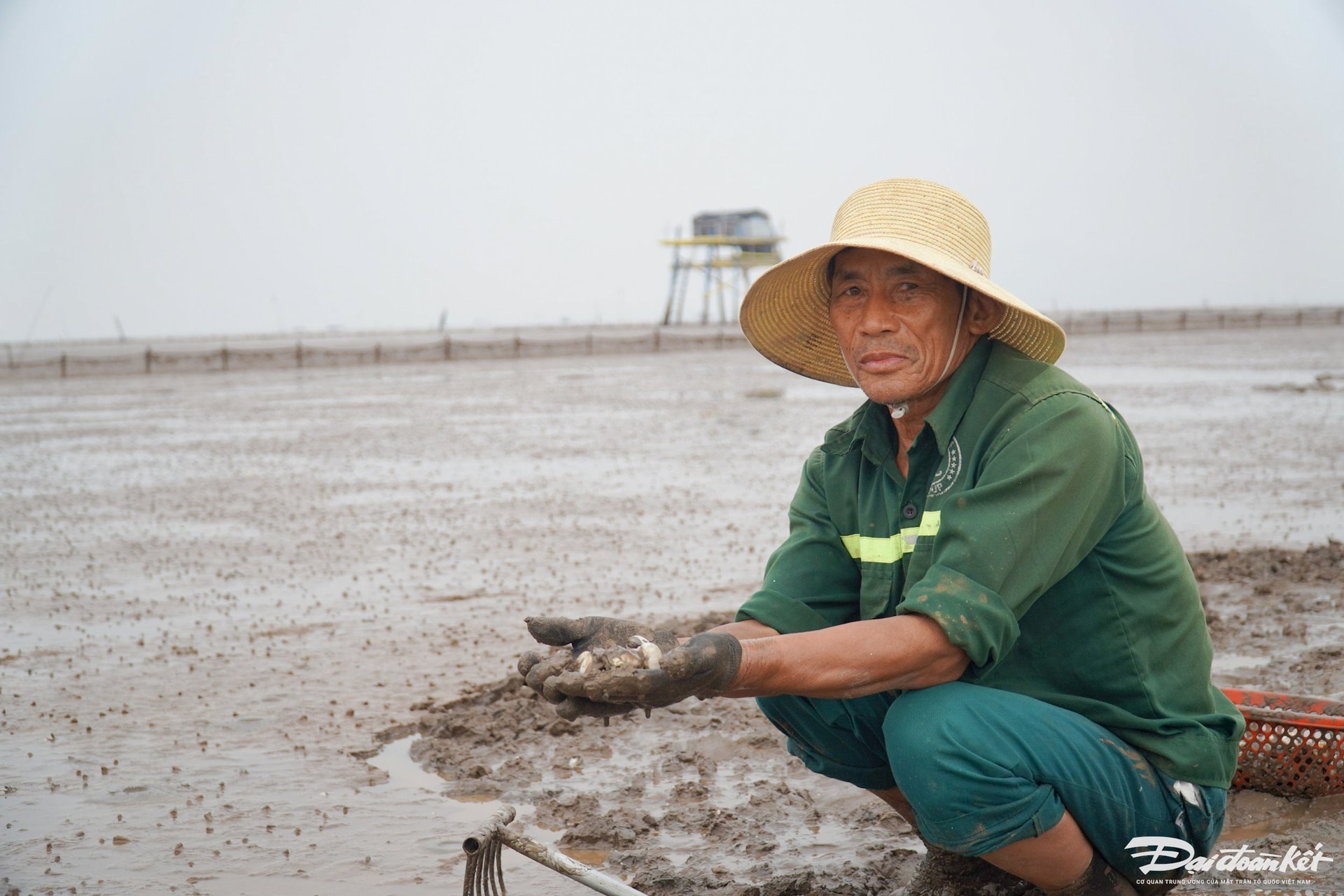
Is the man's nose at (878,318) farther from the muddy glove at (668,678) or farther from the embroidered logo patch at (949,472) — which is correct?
the muddy glove at (668,678)

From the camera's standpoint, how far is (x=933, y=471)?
2.39 m

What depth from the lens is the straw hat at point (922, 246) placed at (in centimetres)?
230

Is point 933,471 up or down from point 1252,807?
up

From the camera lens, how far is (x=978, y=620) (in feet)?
6.65

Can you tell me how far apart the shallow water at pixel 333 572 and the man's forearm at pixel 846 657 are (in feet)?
3.50

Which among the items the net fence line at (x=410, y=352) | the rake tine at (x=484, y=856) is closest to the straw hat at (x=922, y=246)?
the rake tine at (x=484, y=856)

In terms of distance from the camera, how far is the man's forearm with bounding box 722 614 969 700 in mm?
2061

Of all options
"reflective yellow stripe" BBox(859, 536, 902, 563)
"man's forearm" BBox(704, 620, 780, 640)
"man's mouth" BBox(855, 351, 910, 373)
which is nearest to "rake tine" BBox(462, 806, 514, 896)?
"man's forearm" BBox(704, 620, 780, 640)

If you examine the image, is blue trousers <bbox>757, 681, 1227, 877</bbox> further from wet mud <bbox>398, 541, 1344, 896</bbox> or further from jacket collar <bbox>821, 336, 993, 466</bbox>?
jacket collar <bbox>821, 336, 993, 466</bbox>

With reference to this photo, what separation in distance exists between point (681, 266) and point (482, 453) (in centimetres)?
4501

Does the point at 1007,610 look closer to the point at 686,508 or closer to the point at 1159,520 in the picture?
the point at 1159,520

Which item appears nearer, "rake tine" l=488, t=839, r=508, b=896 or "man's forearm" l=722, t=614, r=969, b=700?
"man's forearm" l=722, t=614, r=969, b=700

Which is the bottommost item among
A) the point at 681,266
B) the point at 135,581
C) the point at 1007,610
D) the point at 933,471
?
the point at 135,581

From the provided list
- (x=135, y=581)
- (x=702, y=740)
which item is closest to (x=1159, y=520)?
(x=702, y=740)
